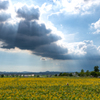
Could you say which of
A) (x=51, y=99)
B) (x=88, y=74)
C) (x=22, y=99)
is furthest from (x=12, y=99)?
(x=88, y=74)

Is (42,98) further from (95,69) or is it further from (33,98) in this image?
(95,69)

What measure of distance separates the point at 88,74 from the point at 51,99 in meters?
106

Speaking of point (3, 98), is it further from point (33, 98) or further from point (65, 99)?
point (65, 99)

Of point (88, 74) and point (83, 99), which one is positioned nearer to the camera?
point (83, 99)

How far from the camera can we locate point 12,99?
1717cm

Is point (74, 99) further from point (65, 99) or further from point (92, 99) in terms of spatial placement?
point (92, 99)

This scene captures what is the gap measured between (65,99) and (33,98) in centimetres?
484

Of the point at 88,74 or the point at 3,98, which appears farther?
the point at 88,74

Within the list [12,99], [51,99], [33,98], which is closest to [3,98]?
[12,99]

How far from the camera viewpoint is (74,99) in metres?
17.6

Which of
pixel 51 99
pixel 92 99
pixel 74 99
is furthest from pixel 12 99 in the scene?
pixel 92 99

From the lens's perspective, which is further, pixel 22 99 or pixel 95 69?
pixel 95 69

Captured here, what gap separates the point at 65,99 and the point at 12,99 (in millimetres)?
7881

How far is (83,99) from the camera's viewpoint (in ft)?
57.2
